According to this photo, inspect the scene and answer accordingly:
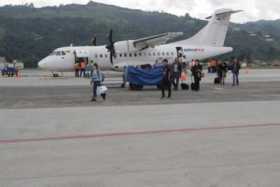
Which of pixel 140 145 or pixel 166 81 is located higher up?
pixel 166 81

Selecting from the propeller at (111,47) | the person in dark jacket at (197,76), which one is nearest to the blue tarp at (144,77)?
the person in dark jacket at (197,76)

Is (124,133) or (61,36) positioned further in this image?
(61,36)

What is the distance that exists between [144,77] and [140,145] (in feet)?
47.5

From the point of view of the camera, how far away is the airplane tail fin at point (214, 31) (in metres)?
41.8

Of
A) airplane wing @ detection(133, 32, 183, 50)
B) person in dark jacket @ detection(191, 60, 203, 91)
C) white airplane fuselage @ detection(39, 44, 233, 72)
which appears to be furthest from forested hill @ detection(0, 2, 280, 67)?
person in dark jacket @ detection(191, 60, 203, 91)

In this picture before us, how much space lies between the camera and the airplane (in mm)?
37500

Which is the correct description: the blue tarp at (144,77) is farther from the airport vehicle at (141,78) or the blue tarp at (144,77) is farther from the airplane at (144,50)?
the airplane at (144,50)

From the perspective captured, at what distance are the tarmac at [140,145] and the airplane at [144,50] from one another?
71.9 feet

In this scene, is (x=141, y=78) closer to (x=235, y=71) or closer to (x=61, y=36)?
(x=235, y=71)

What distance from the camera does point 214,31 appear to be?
4188 centimetres

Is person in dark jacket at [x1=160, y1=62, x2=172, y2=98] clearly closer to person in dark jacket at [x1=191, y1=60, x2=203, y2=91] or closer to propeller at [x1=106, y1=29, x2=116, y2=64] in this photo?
person in dark jacket at [x1=191, y1=60, x2=203, y2=91]

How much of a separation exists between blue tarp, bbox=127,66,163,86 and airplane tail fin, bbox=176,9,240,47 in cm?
1907

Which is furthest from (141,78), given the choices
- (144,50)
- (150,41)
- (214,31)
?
(214,31)

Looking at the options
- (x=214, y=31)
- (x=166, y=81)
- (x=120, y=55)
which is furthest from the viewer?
(x=214, y=31)
